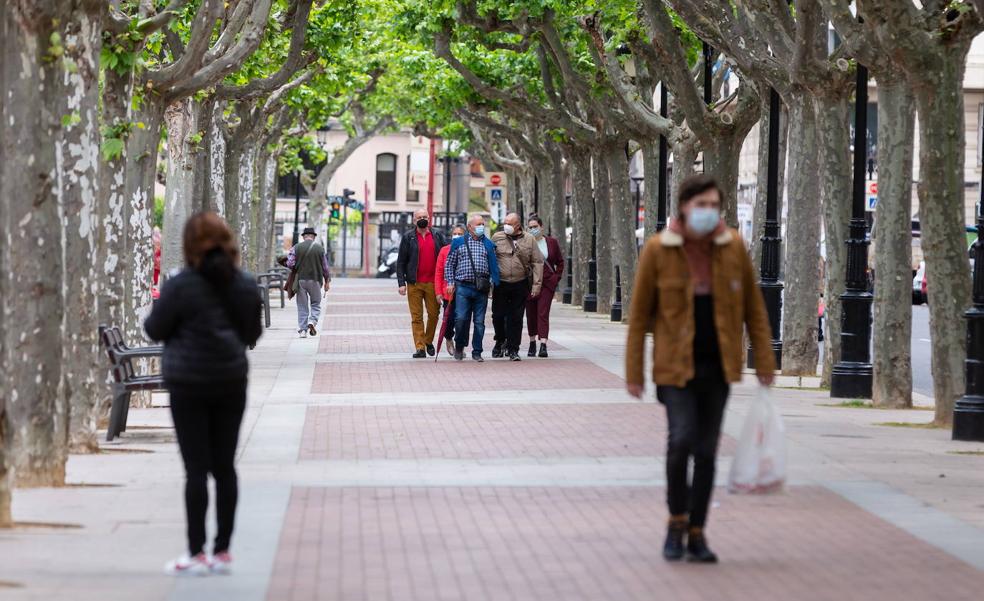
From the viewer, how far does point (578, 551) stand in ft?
28.4

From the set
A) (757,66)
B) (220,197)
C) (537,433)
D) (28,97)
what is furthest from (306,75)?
(28,97)

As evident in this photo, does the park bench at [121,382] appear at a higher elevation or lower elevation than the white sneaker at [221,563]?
higher

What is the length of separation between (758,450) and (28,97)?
4.63 metres

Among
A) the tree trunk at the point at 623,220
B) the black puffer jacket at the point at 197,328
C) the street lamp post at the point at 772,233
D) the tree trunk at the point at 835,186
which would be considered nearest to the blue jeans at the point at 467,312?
the street lamp post at the point at 772,233

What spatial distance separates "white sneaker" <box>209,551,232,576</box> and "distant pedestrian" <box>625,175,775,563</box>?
1929 mm

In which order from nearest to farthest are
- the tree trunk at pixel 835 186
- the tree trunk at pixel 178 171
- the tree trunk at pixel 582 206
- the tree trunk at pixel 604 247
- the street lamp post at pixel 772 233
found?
the tree trunk at pixel 835 186 < the street lamp post at pixel 772 233 < the tree trunk at pixel 178 171 < the tree trunk at pixel 604 247 < the tree trunk at pixel 582 206

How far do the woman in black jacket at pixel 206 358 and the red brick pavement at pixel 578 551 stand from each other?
17.0 inches

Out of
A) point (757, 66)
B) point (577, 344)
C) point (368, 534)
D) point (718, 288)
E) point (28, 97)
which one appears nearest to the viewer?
point (718, 288)

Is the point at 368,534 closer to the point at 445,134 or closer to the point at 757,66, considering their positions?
the point at 757,66

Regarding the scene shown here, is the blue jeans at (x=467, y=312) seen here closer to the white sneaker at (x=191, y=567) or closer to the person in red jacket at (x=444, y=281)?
the person in red jacket at (x=444, y=281)

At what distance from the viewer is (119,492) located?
1071cm

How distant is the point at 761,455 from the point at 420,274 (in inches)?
611

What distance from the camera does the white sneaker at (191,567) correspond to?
791 centimetres

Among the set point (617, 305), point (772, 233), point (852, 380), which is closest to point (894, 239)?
point (852, 380)
